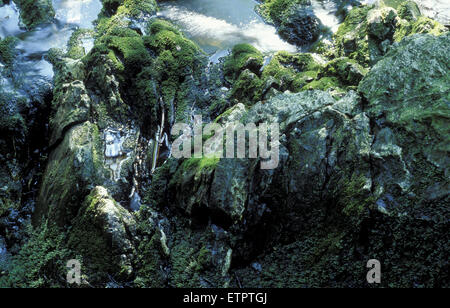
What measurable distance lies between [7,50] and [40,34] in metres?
2.58

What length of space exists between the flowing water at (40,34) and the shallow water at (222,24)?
Result: 13.4 feet

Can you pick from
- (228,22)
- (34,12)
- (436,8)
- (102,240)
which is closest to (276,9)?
(228,22)

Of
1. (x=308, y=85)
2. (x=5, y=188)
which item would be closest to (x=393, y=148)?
(x=308, y=85)

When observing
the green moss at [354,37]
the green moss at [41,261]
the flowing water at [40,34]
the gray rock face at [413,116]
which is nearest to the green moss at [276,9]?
the green moss at [354,37]

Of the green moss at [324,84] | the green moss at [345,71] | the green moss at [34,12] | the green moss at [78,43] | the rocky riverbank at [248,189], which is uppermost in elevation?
the green moss at [34,12]

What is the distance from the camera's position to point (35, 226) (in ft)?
26.0

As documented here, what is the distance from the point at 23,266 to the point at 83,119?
13.4 feet

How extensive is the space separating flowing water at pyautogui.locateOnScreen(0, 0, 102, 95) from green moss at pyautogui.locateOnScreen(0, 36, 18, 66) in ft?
0.65

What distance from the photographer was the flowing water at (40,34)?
11.2 metres

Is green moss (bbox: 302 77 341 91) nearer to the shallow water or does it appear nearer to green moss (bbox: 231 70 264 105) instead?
green moss (bbox: 231 70 264 105)

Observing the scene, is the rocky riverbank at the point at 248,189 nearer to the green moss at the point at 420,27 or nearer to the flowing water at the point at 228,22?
the green moss at the point at 420,27
